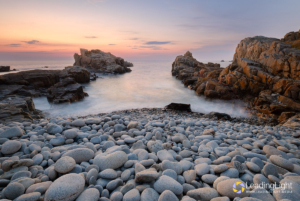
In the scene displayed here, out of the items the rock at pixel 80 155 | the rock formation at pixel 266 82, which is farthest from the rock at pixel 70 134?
the rock formation at pixel 266 82

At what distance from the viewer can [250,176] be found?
6.62ft

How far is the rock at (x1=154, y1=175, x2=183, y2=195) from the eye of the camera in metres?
1.74

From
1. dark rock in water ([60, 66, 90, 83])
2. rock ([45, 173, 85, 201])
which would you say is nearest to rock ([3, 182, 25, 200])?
rock ([45, 173, 85, 201])

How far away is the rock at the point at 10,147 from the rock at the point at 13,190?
1.16m

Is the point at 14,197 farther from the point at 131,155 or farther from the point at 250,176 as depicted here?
the point at 250,176

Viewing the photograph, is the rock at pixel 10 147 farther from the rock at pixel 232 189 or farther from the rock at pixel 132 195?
the rock at pixel 232 189

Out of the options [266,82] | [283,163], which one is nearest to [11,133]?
[283,163]

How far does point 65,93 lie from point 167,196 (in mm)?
11866

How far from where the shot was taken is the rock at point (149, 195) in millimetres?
1633

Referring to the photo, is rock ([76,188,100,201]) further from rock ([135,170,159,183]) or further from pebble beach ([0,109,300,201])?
rock ([135,170,159,183])

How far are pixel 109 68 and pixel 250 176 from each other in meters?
41.4

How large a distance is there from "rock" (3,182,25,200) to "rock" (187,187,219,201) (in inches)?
75.7

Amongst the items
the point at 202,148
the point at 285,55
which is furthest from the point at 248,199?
the point at 285,55

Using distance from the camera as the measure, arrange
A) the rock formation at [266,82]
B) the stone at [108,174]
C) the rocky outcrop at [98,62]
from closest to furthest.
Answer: the stone at [108,174] → the rock formation at [266,82] → the rocky outcrop at [98,62]
